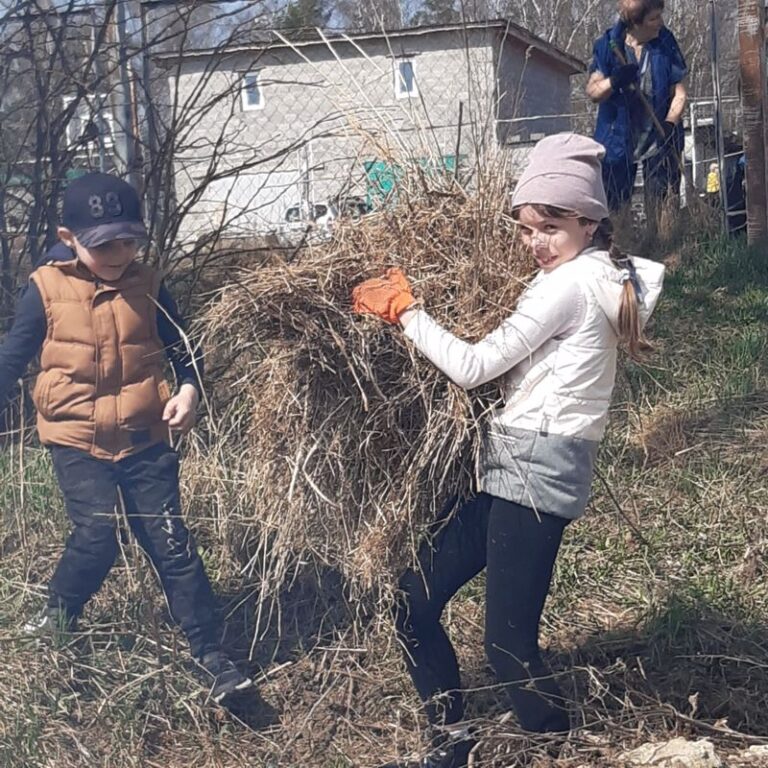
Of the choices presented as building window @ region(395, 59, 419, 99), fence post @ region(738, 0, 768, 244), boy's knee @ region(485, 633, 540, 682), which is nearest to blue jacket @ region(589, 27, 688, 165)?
fence post @ region(738, 0, 768, 244)

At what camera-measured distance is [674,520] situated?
14.1 feet

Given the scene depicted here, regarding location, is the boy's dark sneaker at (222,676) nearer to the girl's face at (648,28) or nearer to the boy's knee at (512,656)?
the boy's knee at (512,656)

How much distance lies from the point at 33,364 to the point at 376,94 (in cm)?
182

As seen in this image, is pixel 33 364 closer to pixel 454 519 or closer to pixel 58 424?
pixel 58 424

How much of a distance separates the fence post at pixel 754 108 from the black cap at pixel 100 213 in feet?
15.9

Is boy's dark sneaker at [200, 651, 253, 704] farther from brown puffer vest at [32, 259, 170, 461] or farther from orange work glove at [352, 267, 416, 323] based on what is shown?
orange work glove at [352, 267, 416, 323]

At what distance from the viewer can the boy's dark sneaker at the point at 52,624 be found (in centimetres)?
337

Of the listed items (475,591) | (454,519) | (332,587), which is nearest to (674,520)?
(475,591)

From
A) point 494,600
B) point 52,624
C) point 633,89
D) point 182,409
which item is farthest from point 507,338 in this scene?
point 633,89

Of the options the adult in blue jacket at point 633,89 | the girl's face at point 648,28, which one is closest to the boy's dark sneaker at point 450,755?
the adult in blue jacket at point 633,89

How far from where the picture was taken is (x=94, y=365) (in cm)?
328

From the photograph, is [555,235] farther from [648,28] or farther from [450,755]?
[648,28]

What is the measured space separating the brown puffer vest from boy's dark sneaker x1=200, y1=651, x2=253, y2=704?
26.0 inches

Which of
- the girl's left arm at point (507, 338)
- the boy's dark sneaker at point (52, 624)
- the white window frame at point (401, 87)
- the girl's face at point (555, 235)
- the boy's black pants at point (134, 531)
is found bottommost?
the boy's dark sneaker at point (52, 624)
